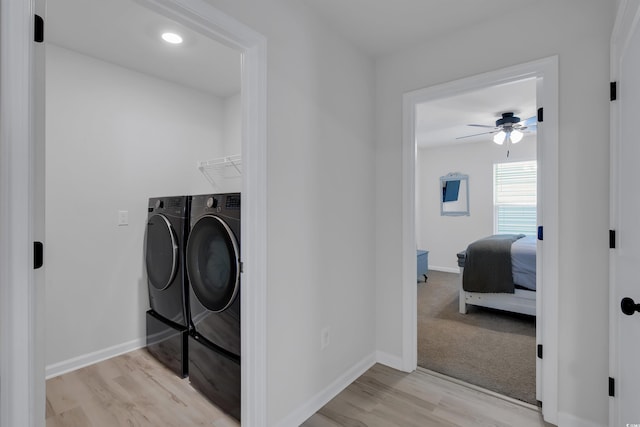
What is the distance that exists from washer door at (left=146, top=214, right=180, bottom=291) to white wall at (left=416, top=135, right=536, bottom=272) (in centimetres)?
484

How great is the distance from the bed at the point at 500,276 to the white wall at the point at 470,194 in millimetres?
2271

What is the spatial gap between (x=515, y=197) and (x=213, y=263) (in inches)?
215

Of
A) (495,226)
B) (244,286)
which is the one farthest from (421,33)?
(495,226)

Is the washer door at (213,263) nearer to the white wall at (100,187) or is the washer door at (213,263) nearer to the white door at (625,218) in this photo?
the white wall at (100,187)

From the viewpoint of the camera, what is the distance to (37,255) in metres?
0.89

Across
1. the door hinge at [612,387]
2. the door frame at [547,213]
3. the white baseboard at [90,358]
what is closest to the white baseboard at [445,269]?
the door frame at [547,213]

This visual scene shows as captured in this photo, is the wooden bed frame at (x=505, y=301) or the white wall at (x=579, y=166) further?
the wooden bed frame at (x=505, y=301)

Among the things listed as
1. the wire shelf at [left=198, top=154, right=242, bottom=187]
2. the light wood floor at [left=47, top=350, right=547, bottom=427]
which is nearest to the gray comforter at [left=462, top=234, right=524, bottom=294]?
the light wood floor at [left=47, top=350, right=547, bottom=427]

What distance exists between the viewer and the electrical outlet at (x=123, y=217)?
2619mm

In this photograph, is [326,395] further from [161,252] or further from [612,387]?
[161,252]

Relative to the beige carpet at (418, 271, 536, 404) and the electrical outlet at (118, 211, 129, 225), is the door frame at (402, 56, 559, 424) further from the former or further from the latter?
the electrical outlet at (118, 211, 129, 225)

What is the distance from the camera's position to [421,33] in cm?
212

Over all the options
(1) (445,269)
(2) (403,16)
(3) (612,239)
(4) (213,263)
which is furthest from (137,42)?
(1) (445,269)

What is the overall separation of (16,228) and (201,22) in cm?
103
